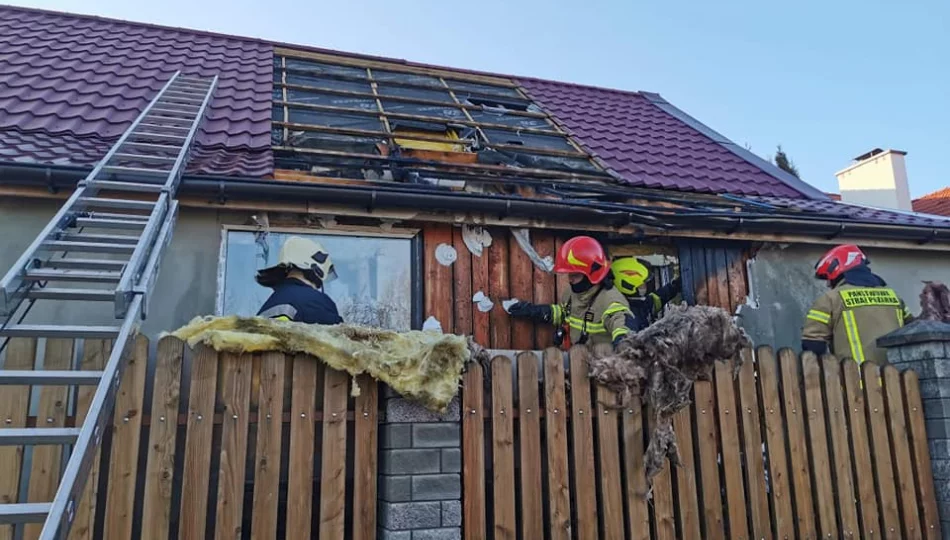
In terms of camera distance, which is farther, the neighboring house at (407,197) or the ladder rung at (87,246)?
the neighboring house at (407,197)

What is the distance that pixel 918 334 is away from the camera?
4.51 m

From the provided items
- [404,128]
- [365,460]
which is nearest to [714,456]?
[365,460]

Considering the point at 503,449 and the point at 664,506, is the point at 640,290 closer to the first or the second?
the point at 664,506

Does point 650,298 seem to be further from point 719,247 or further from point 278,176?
Answer: point 278,176

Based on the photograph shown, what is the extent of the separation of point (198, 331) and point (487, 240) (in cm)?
297

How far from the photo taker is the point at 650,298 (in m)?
6.18

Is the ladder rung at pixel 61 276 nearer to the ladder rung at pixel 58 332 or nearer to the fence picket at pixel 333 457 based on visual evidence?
the ladder rung at pixel 58 332

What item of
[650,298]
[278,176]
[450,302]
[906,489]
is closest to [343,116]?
[278,176]

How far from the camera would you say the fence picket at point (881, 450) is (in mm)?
4223

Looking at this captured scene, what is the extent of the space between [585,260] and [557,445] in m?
2.04

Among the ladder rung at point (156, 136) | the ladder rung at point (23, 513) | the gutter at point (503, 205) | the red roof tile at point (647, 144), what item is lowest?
the ladder rung at point (23, 513)

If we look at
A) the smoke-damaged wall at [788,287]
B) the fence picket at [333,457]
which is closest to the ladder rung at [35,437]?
the fence picket at [333,457]

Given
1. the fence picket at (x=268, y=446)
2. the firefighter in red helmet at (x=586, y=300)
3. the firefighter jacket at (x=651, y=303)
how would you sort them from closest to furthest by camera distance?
the fence picket at (x=268, y=446) < the firefighter in red helmet at (x=586, y=300) < the firefighter jacket at (x=651, y=303)

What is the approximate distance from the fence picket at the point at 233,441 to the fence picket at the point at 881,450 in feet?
12.7
